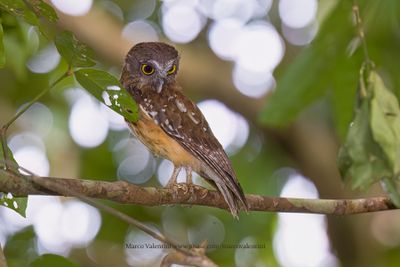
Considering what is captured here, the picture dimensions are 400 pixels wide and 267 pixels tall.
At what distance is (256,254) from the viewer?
278 inches

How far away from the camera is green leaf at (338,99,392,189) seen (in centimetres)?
284

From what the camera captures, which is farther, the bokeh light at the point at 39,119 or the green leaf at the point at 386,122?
the bokeh light at the point at 39,119

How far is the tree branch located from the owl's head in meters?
1.09

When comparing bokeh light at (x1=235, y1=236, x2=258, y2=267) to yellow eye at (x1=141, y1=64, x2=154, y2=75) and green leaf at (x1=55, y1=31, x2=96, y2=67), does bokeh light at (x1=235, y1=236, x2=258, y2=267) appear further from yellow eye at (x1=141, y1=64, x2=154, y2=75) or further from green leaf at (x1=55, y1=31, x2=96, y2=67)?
green leaf at (x1=55, y1=31, x2=96, y2=67)

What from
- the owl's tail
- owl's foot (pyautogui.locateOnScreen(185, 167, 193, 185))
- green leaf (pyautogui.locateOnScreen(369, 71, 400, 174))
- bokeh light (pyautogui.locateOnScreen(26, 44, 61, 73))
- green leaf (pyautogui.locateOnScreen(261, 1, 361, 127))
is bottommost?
bokeh light (pyautogui.locateOnScreen(26, 44, 61, 73))

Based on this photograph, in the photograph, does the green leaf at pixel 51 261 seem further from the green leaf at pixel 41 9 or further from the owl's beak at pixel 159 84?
the owl's beak at pixel 159 84

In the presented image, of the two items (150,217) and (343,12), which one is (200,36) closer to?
(150,217)

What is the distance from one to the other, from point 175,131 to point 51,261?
5.25 feet

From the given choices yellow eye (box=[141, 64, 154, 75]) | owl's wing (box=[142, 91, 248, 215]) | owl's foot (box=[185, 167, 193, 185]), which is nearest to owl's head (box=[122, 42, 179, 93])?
yellow eye (box=[141, 64, 154, 75])

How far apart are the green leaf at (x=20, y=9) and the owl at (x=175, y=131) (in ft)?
4.87

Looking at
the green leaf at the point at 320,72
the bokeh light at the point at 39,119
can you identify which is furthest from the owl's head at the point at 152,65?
the bokeh light at the point at 39,119

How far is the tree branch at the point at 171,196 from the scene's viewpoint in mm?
2543

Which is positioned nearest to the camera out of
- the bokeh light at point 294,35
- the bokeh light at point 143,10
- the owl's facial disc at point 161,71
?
the owl's facial disc at point 161,71

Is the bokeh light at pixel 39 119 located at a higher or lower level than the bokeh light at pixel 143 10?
lower
